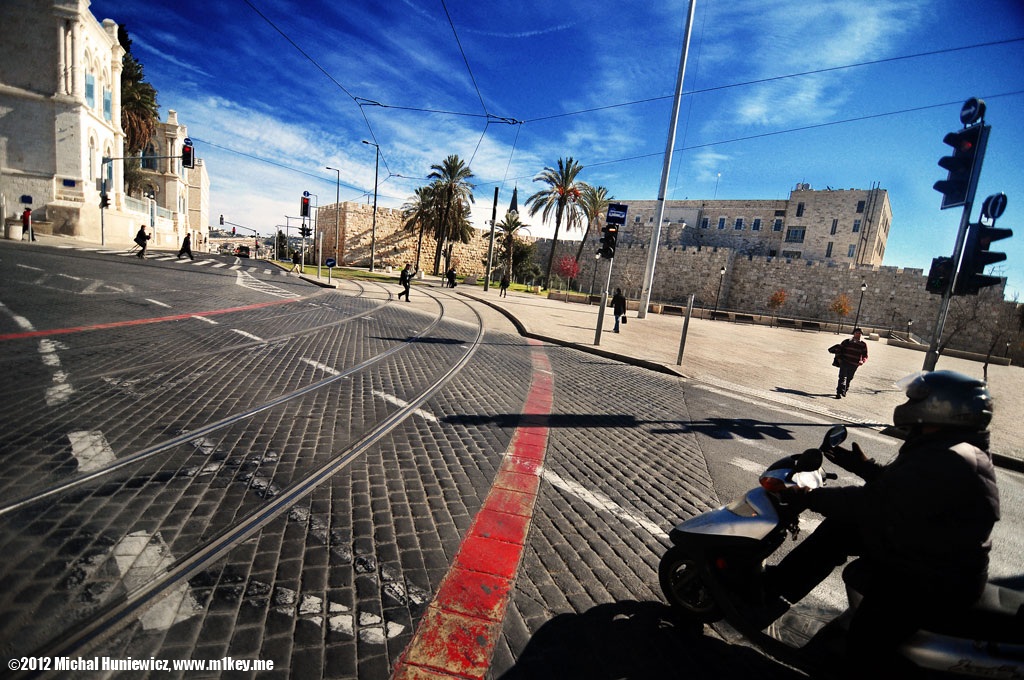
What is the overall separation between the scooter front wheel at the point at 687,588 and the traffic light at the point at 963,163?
6.98m

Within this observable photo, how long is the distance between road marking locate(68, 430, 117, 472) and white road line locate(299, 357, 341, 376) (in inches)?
114

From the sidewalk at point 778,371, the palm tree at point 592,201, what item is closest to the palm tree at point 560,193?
the palm tree at point 592,201

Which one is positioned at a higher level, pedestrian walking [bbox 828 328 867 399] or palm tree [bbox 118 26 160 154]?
palm tree [bbox 118 26 160 154]

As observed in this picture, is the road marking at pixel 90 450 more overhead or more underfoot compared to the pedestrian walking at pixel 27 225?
more underfoot

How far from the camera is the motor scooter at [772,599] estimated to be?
5.74ft

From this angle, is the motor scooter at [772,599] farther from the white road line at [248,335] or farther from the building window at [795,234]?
the building window at [795,234]

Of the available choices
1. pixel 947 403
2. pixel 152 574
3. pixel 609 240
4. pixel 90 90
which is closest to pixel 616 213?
pixel 609 240

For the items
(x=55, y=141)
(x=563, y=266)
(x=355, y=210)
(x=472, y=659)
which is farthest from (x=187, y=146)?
(x=563, y=266)

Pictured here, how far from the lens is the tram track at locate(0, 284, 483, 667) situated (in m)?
1.99

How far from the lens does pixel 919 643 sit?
70.7 inches

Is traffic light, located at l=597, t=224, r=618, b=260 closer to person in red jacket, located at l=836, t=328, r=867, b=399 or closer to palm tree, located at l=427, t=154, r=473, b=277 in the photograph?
person in red jacket, located at l=836, t=328, r=867, b=399

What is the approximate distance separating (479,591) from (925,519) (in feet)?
7.06

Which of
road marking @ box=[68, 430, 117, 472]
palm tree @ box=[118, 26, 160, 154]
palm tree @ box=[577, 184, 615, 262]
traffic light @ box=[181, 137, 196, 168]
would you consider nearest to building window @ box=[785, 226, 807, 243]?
palm tree @ box=[577, 184, 615, 262]

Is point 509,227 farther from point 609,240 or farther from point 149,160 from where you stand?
point 149,160
